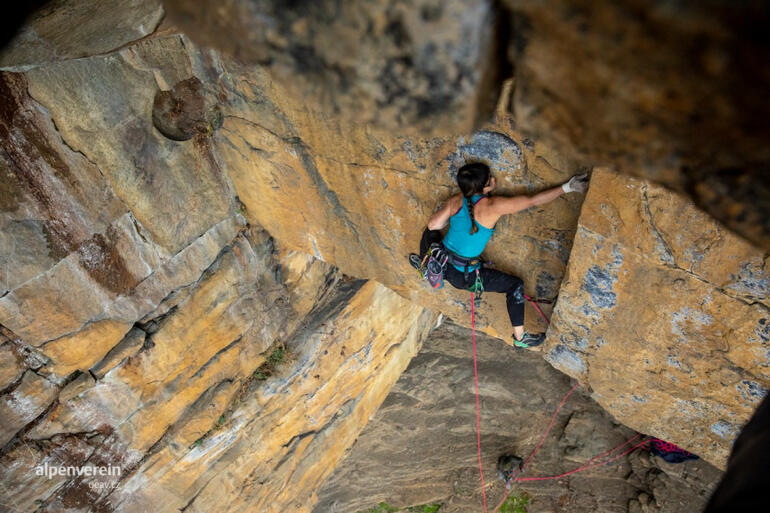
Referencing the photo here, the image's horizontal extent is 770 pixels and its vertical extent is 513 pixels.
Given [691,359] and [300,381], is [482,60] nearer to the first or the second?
[691,359]

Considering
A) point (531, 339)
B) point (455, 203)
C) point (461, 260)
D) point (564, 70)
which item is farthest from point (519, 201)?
point (564, 70)

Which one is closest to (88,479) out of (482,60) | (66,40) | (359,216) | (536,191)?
(359,216)

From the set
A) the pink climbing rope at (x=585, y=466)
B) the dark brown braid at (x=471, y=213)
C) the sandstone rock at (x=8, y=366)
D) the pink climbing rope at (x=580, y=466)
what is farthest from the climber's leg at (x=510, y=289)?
the pink climbing rope at (x=585, y=466)

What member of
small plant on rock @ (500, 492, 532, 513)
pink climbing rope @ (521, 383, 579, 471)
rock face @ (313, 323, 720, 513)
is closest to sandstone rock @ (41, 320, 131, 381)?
rock face @ (313, 323, 720, 513)

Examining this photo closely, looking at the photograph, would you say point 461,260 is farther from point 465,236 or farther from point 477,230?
point 477,230

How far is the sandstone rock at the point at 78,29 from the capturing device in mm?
2307

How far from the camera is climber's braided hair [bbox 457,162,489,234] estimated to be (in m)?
2.59

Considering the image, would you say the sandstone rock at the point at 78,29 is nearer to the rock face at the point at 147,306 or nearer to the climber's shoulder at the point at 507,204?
the rock face at the point at 147,306

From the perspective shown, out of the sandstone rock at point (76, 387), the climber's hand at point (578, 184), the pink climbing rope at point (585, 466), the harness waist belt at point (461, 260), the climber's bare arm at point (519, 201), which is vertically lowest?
the pink climbing rope at point (585, 466)

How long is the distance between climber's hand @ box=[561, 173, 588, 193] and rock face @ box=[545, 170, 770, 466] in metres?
0.08

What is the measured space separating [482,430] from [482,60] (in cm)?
633

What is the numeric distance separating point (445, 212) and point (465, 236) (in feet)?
0.68

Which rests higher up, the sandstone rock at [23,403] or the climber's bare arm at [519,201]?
the climber's bare arm at [519,201]

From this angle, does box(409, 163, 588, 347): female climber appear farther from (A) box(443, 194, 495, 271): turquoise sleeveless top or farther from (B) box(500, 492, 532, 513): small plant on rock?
(B) box(500, 492, 532, 513): small plant on rock
